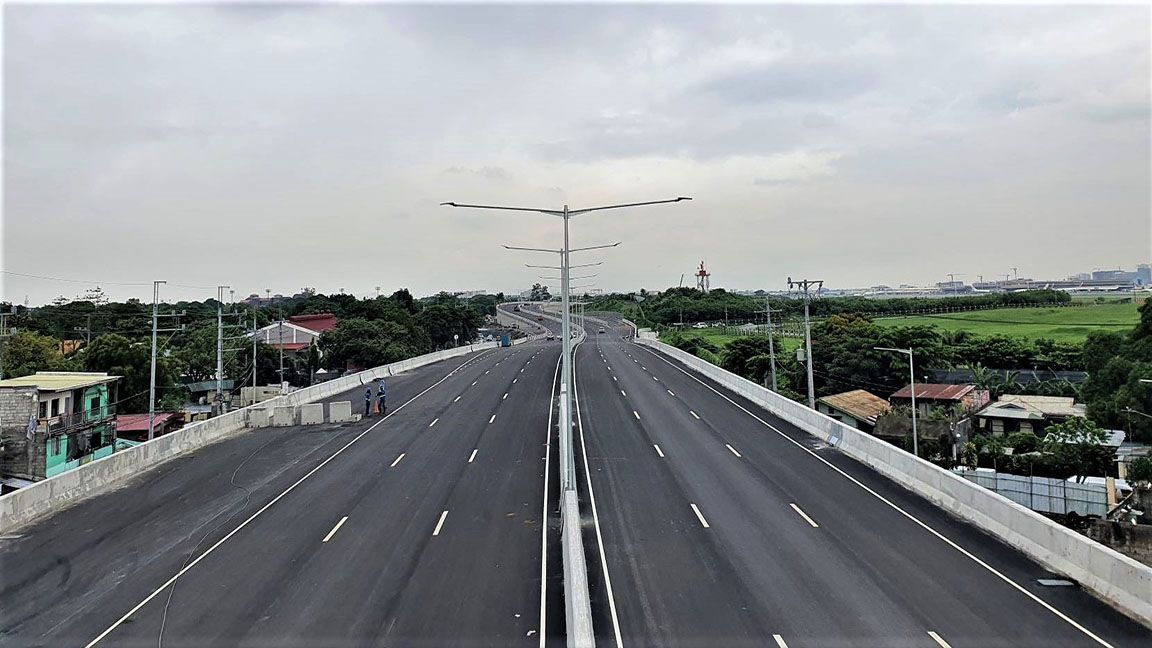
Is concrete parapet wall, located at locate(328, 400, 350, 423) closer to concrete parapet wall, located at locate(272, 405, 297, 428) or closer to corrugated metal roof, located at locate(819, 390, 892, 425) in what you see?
concrete parapet wall, located at locate(272, 405, 297, 428)

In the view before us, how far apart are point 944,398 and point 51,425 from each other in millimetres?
53825

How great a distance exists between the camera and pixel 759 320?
158500 mm

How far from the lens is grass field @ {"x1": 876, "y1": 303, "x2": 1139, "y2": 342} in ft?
334

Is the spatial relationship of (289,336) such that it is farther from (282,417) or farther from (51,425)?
(282,417)

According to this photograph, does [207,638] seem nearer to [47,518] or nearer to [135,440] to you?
[47,518]

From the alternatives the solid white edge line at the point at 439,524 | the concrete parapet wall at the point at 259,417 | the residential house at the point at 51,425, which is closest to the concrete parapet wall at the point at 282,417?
the concrete parapet wall at the point at 259,417

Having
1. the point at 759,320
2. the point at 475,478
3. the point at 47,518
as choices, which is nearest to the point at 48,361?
the point at 47,518

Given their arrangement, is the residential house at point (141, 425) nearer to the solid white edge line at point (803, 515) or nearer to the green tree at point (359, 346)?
the green tree at point (359, 346)

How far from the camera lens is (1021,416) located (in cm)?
4888

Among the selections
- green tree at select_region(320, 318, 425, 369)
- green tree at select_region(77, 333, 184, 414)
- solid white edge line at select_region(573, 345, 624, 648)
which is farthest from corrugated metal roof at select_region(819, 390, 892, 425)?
green tree at select_region(77, 333, 184, 414)

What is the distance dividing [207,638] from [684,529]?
1075 centimetres

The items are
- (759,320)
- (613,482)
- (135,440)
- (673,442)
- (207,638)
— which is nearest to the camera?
(207,638)

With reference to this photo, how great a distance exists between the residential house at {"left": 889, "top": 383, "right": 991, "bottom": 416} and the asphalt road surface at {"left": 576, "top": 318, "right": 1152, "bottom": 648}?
97.5ft

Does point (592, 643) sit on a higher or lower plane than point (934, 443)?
higher
